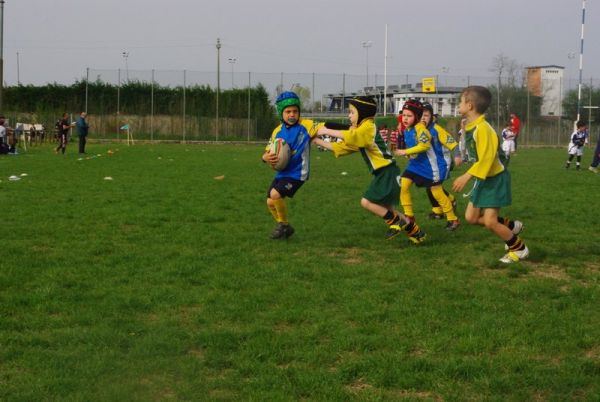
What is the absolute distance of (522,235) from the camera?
30.3 ft

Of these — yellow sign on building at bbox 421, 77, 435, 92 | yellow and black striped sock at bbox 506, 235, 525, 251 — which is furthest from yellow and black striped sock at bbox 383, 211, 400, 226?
yellow sign on building at bbox 421, 77, 435, 92

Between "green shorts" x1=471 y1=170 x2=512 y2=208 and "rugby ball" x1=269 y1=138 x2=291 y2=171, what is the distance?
2.38 m

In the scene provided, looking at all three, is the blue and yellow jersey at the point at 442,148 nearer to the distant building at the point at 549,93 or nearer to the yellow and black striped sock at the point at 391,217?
the yellow and black striped sock at the point at 391,217

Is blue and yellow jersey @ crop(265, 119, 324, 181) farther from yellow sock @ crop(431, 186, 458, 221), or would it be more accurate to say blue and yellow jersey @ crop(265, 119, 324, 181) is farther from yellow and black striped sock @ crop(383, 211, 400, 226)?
yellow sock @ crop(431, 186, 458, 221)

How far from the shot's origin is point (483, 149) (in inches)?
285

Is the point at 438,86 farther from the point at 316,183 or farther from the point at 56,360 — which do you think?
the point at 56,360

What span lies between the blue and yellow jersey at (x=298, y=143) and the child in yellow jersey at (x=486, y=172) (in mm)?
2029

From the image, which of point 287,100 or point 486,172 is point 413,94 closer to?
point 287,100

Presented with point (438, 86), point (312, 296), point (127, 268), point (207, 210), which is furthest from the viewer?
point (438, 86)

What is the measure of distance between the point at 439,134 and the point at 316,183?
21.8ft

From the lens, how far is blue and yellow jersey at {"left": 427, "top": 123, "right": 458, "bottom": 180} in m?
9.95

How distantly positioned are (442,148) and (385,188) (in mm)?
1807

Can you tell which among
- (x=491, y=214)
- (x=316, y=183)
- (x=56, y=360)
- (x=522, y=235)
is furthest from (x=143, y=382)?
(x=316, y=183)

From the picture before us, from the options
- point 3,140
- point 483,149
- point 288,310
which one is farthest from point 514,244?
point 3,140
